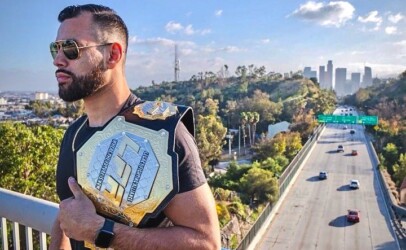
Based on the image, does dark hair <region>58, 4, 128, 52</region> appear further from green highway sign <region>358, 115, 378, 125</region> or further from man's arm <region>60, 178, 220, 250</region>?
green highway sign <region>358, 115, 378, 125</region>

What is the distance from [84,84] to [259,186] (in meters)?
14.9

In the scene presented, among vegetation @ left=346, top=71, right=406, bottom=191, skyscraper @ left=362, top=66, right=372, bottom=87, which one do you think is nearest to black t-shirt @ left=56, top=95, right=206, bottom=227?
vegetation @ left=346, top=71, right=406, bottom=191

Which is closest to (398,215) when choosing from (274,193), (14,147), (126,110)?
(274,193)

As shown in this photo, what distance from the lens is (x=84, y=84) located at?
51.0 inches

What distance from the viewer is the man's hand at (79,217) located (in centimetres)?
115

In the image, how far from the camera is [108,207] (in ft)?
3.88

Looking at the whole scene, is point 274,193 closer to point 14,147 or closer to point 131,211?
point 14,147

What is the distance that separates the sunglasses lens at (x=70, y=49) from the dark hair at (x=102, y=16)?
0.33 ft

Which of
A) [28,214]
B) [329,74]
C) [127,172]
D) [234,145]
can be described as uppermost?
[329,74]

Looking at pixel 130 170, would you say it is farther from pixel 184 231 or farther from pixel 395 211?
pixel 395 211

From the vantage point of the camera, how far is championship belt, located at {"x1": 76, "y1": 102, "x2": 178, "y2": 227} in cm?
111

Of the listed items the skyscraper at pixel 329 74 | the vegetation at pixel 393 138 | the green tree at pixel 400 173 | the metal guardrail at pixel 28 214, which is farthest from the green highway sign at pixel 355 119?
the skyscraper at pixel 329 74

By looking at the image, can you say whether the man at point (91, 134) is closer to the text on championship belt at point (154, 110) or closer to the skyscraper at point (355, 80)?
the text on championship belt at point (154, 110)

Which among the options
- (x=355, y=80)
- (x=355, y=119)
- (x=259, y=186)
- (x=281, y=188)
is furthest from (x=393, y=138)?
(x=355, y=80)
